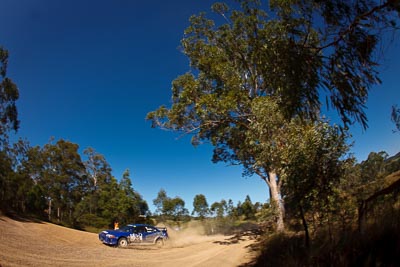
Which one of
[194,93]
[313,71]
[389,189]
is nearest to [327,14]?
[313,71]

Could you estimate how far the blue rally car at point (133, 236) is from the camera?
19203 mm

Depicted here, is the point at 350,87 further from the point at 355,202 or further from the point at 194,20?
the point at 194,20

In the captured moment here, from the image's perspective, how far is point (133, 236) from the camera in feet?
64.6

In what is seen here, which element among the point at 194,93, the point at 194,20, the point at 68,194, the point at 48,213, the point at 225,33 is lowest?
the point at 48,213

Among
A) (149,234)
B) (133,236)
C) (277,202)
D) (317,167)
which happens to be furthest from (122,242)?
(317,167)

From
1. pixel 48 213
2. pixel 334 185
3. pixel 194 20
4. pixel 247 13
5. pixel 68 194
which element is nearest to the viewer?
pixel 334 185

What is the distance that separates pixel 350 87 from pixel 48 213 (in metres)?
45.5

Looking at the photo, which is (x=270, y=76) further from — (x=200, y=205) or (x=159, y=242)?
(x=200, y=205)

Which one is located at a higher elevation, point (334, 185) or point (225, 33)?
point (225, 33)

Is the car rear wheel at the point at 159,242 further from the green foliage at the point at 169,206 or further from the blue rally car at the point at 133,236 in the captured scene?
the green foliage at the point at 169,206

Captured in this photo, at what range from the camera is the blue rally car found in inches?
756

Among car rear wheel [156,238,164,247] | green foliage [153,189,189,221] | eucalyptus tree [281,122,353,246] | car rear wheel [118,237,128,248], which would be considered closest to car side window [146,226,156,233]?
car rear wheel [156,238,164,247]

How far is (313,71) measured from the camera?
5789 millimetres

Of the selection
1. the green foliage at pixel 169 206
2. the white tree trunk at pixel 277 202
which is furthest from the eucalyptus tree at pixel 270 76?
the green foliage at pixel 169 206
